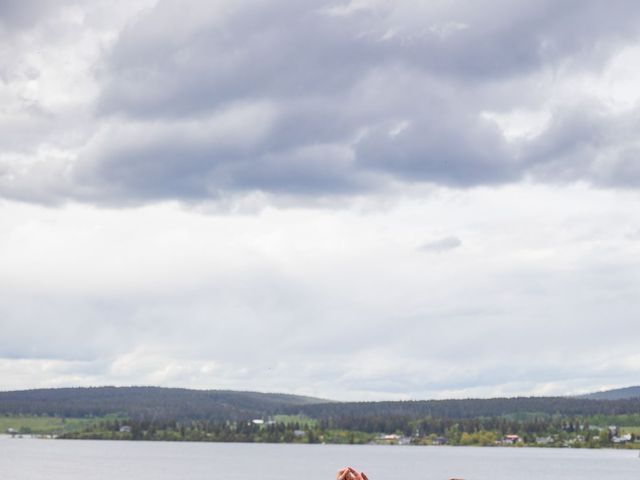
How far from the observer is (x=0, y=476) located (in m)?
199

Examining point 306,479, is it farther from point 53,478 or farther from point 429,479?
point 53,478

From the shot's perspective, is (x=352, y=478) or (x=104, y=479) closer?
(x=352, y=478)

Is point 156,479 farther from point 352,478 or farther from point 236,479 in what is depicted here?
point 352,478

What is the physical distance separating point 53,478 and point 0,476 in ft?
36.6

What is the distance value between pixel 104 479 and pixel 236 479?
2460 centimetres

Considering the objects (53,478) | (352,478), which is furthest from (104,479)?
(352,478)

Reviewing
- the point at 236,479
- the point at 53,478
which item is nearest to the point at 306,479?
the point at 236,479

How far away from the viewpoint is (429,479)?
644 feet

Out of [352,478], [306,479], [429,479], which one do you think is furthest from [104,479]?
[352,478]

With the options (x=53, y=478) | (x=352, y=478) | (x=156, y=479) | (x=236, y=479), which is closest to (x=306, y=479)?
(x=236, y=479)

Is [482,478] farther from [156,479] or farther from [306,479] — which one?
[156,479]

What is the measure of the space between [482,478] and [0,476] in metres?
89.3

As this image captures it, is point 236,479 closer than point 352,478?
No

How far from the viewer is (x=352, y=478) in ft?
76.4
